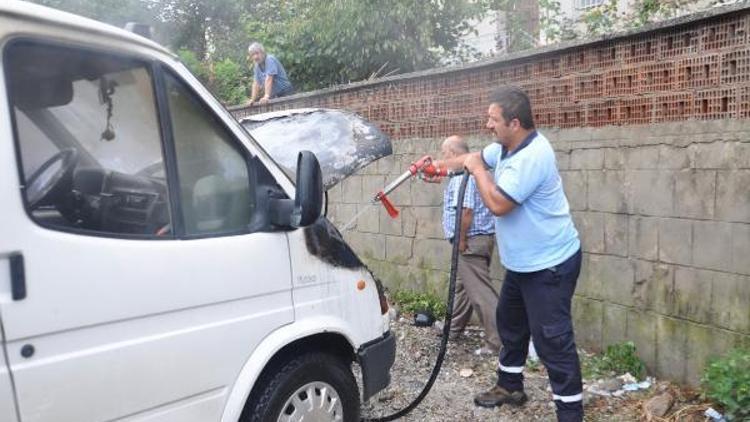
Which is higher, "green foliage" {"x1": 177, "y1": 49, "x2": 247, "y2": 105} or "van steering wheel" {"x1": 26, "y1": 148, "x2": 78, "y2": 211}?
"green foliage" {"x1": 177, "y1": 49, "x2": 247, "y2": 105}

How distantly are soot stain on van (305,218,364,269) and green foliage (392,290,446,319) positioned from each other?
2715 mm

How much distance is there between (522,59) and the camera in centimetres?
521

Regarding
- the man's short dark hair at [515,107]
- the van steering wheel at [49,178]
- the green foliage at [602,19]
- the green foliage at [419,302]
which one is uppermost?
the green foliage at [602,19]

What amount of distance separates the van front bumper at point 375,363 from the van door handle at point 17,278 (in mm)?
1687

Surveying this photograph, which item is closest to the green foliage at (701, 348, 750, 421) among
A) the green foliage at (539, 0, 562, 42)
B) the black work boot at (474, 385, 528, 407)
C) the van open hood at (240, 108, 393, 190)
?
the black work boot at (474, 385, 528, 407)

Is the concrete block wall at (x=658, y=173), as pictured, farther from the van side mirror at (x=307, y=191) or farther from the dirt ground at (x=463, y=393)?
the van side mirror at (x=307, y=191)

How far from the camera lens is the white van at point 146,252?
6.98 ft

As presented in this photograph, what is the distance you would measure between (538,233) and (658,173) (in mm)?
1190

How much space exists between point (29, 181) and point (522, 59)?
398 centimetres

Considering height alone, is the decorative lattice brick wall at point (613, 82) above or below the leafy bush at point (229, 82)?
below

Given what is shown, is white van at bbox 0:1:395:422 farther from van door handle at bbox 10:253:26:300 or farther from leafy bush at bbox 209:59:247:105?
leafy bush at bbox 209:59:247:105

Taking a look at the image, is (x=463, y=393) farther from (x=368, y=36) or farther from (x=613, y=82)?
(x=368, y=36)

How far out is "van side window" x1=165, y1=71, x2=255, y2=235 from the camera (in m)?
2.64

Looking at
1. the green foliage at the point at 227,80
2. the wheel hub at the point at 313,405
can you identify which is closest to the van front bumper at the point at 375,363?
the wheel hub at the point at 313,405
